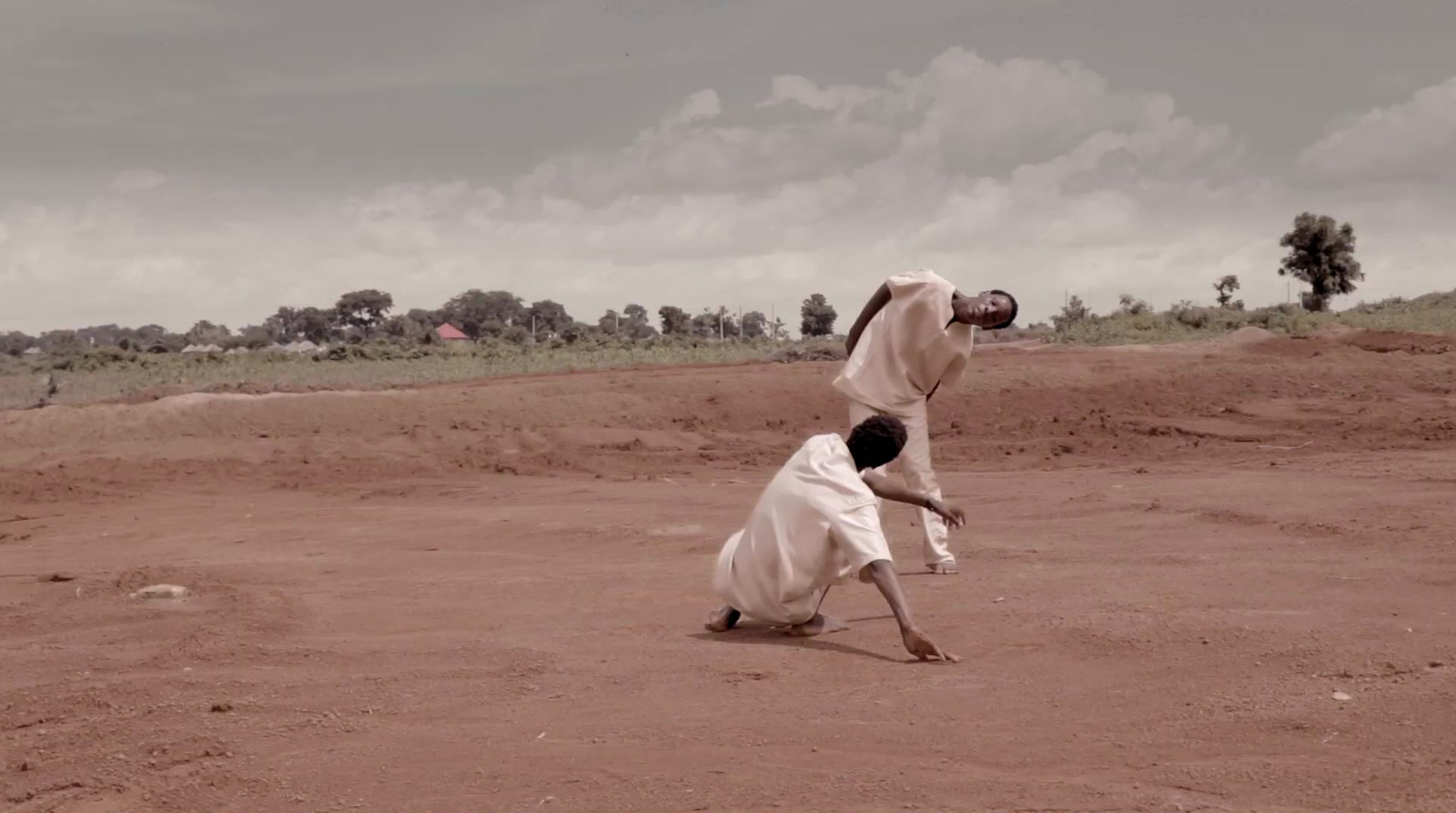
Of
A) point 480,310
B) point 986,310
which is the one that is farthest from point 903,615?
point 480,310

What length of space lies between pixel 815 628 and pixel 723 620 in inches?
17.5

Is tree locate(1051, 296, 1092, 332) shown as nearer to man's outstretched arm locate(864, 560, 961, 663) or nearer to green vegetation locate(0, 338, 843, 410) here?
green vegetation locate(0, 338, 843, 410)

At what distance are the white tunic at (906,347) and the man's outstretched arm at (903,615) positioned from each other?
7.81 ft

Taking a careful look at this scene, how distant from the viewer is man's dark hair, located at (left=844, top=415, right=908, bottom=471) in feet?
22.6

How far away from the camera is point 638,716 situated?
571 centimetres

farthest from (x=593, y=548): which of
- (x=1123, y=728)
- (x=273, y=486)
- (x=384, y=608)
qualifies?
(x=273, y=486)

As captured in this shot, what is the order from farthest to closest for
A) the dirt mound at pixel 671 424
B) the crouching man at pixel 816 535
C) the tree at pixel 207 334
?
the tree at pixel 207 334
the dirt mound at pixel 671 424
the crouching man at pixel 816 535

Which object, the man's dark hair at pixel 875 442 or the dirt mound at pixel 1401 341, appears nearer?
the man's dark hair at pixel 875 442

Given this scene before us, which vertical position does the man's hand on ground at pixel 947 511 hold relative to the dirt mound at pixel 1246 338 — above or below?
below

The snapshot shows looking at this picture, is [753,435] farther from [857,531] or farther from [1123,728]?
[1123,728]

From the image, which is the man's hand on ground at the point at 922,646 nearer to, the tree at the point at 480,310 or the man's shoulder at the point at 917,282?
the man's shoulder at the point at 917,282

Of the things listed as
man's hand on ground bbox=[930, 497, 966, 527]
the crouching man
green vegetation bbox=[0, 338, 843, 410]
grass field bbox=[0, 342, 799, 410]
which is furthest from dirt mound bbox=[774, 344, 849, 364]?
the crouching man

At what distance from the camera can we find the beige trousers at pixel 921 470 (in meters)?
8.82

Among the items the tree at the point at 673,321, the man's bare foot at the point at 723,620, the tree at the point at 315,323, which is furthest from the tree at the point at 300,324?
the man's bare foot at the point at 723,620
